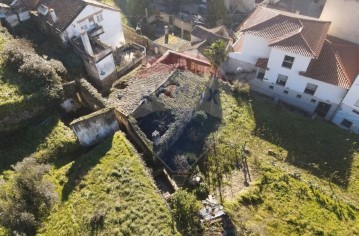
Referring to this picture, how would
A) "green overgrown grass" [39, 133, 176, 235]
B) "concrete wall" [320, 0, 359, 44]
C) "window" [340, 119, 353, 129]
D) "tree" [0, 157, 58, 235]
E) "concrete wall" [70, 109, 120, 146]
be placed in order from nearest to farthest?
"tree" [0, 157, 58, 235] → "green overgrown grass" [39, 133, 176, 235] → "concrete wall" [70, 109, 120, 146] → "window" [340, 119, 353, 129] → "concrete wall" [320, 0, 359, 44]

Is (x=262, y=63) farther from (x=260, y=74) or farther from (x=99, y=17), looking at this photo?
(x=99, y=17)

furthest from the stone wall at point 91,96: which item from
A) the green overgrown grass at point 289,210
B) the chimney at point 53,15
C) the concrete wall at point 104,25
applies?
the green overgrown grass at point 289,210

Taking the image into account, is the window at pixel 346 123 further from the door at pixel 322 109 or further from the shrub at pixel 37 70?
the shrub at pixel 37 70

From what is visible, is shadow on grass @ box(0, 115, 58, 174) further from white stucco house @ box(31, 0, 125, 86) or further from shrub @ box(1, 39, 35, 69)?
white stucco house @ box(31, 0, 125, 86)

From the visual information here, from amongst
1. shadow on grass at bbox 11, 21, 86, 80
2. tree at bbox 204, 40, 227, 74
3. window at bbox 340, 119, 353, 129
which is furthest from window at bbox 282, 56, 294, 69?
shadow on grass at bbox 11, 21, 86, 80

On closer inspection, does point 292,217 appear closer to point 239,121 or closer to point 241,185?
point 241,185

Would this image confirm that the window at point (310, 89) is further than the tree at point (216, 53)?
No

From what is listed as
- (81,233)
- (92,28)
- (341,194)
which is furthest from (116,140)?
(341,194)

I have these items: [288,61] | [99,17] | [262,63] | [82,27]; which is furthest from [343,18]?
[82,27]
